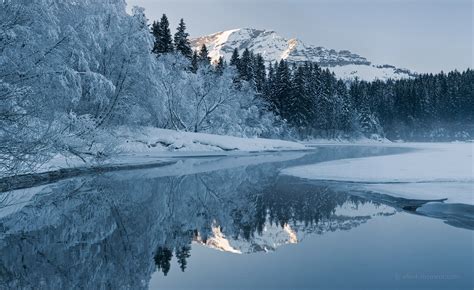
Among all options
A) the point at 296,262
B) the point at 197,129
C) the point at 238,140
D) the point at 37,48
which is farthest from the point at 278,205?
the point at 197,129

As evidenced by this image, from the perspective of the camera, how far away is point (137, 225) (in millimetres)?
10062

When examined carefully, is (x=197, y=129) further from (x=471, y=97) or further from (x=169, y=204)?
(x=471, y=97)

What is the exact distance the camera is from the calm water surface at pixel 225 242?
667 cm

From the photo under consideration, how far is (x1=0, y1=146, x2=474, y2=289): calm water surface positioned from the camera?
21.9 ft

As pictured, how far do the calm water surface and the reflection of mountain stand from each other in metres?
0.03

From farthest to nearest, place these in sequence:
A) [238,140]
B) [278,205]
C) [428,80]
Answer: [428,80] → [238,140] → [278,205]

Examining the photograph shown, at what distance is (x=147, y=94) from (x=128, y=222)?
77.7 ft

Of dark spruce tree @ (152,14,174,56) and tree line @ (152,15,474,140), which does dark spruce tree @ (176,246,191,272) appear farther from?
tree line @ (152,15,474,140)

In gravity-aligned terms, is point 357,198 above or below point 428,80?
below

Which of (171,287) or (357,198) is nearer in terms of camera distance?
(171,287)

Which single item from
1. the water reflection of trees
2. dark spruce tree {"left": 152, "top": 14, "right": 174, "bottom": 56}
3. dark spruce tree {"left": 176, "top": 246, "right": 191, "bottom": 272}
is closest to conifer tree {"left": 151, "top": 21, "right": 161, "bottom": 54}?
dark spruce tree {"left": 152, "top": 14, "right": 174, "bottom": 56}

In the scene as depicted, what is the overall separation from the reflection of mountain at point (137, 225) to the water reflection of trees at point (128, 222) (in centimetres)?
2

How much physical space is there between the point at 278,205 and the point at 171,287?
6825mm

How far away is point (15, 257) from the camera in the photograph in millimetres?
7461
